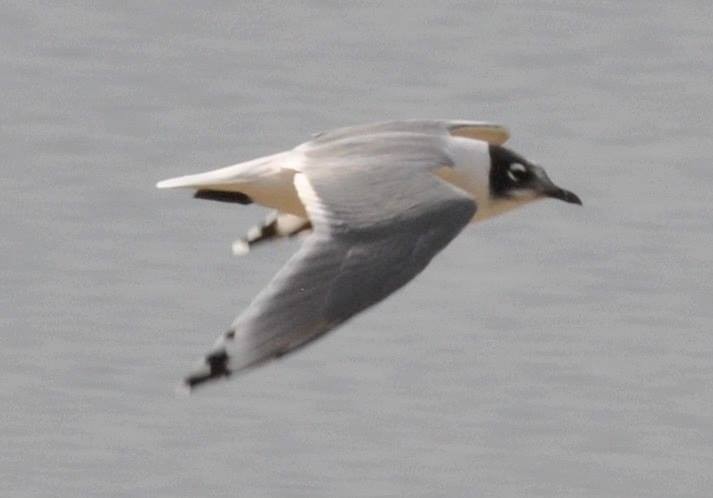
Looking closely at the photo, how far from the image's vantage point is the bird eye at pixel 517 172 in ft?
25.1

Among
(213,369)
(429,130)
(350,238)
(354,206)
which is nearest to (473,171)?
(429,130)

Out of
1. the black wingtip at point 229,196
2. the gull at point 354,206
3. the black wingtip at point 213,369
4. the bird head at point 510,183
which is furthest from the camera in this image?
the bird head at point 510,183

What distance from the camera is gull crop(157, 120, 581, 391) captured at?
5957mm

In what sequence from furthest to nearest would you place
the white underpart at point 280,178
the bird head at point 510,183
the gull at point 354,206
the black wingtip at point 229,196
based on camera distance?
the bird head at point 510,183 → the black wingtip at point 229,196 → the white underpart at point 280,178 → the gull at point 354,206

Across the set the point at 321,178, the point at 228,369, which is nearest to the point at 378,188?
the point at 321,178

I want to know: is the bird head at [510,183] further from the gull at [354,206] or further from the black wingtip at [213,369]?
the black wingtip at [213,369]

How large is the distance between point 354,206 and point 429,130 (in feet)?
3.21

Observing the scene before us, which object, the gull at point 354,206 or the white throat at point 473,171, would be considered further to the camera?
the white throat at point 473,171

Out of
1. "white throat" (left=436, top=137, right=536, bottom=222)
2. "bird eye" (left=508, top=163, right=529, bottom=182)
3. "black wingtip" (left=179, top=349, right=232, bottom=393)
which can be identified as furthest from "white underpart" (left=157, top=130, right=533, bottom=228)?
"black wingtip" (left=179, top=349, right=232, bottom=393)

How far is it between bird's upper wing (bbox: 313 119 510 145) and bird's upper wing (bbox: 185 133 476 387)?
0.19ft

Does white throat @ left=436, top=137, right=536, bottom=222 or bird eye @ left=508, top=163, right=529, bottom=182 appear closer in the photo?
white throat @ left=436, top=137, right=536, bottom=222

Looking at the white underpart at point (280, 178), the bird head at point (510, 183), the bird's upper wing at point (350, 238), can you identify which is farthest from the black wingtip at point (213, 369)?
the bird head at point (510, 183)

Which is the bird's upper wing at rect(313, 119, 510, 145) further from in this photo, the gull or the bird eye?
the bird eye

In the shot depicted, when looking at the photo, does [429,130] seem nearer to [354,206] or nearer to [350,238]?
[354,206]
